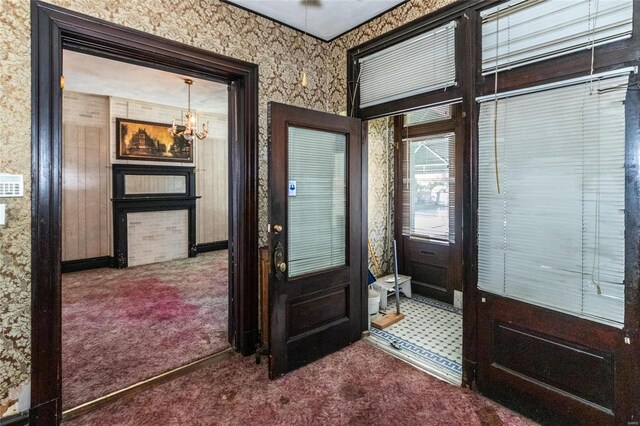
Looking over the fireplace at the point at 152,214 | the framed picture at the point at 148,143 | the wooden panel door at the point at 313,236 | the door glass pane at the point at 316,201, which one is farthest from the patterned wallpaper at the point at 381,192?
the fireplace at the point at 152,214

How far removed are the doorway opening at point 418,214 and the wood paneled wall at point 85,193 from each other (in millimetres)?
4922

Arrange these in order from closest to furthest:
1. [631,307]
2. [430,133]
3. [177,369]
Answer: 1. [631,307]
2. [177,369]
3. [430,133]

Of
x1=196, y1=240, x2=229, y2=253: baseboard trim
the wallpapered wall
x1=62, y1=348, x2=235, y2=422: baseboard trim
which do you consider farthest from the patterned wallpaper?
x1=196, y1=240, x2=229, y2=253: baseboard trim

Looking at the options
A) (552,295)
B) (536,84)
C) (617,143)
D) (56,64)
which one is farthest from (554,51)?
(56,64)

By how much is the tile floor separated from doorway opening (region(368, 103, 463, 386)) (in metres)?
0.02

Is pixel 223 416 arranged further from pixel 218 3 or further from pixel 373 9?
pixel 373 9

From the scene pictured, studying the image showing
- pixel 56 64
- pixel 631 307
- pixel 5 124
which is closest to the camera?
pixel 631 307

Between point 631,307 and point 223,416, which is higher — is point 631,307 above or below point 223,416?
above

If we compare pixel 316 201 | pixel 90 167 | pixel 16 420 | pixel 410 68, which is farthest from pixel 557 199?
pixel 90 167

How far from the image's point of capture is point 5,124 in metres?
1.83

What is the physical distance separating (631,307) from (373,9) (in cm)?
275

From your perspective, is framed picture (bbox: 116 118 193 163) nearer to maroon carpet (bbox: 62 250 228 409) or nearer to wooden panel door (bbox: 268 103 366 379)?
maroon carpet (bbox: 62 250 228 409)

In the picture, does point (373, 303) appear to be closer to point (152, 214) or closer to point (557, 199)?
point (557, 199)

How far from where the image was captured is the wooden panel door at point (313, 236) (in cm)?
243
